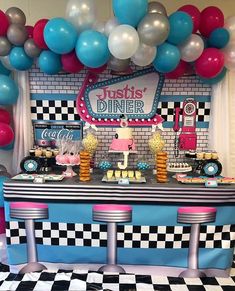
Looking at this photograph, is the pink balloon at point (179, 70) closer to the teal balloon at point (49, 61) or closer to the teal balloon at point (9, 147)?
the teal balloon at point (49, 61)

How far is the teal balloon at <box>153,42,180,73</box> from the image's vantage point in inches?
83.3

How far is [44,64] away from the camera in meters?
2.26

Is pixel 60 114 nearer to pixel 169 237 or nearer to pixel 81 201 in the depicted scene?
pixel 81 201

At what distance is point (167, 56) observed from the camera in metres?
2.11

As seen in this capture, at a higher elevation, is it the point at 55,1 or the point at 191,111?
the point at 55,1

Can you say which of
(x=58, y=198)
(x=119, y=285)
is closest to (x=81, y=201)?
(x=58, y=198)

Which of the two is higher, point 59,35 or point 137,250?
point 59,35

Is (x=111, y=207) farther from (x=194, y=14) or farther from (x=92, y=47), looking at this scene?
(x=194, y=14)

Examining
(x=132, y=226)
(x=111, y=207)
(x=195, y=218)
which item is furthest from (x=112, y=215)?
(x=195, y=218)

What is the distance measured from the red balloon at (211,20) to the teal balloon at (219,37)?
45 millimetres

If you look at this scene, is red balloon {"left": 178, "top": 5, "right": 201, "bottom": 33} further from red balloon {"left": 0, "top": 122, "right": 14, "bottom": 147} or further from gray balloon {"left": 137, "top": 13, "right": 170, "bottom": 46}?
red balloon {"left": 0, "top": 122, "right": 14, "bottom": 147}

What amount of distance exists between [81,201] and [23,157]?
34.9 inches

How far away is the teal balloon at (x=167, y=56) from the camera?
6.94 feet

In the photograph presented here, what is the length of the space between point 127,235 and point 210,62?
161 centimetres
